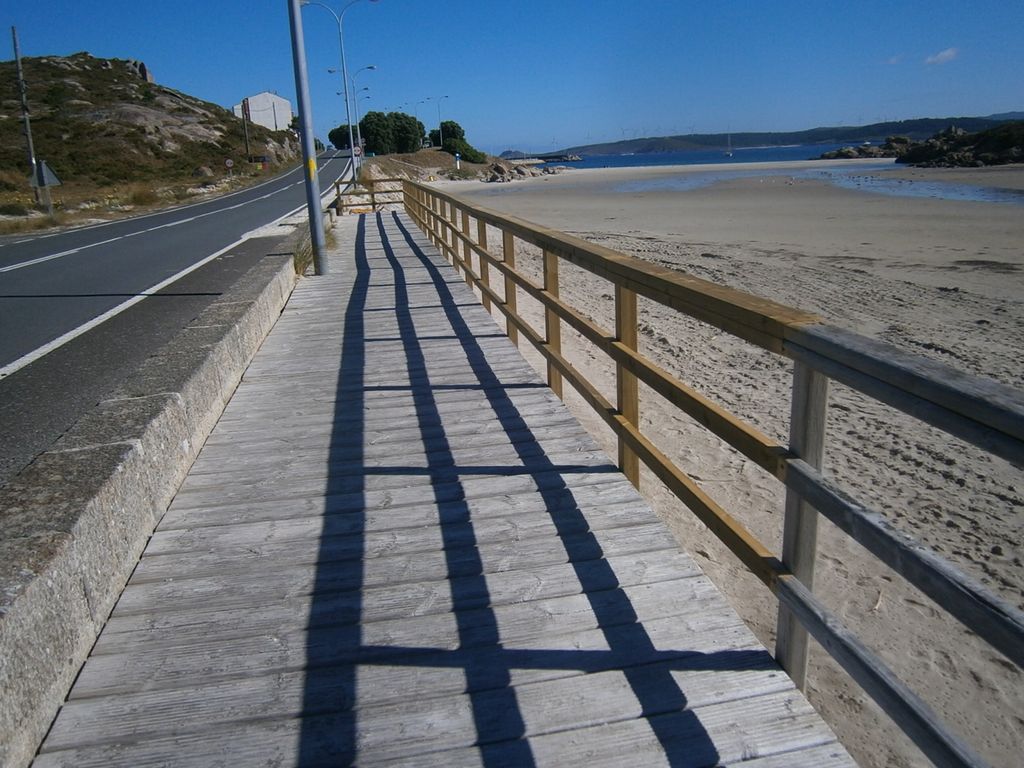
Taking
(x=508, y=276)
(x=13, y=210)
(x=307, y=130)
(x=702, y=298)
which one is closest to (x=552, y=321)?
(x=508, y=276)

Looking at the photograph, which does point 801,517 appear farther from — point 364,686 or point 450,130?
point 450,130

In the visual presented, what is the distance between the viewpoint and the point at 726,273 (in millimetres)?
14297

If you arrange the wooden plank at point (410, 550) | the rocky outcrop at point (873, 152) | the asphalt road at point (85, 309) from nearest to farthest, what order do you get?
the wooden plank at point (410, 550)
the asphalt road at point (85, 309)
the rocky outcrop at point (873, 152)

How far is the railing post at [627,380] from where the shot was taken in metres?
3.40

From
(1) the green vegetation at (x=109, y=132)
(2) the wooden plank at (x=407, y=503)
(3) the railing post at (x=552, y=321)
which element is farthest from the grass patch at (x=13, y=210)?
(2) the wooden plank at (x=407, y=503)

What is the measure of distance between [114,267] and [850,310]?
38.2ft

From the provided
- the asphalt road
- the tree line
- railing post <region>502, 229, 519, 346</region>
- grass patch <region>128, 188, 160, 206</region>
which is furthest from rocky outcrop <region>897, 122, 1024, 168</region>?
the tree line

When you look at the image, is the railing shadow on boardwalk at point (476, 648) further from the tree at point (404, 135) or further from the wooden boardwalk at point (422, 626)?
the tree at point (404, 135)

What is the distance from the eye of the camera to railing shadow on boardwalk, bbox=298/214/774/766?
6.98ft

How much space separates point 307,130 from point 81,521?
853 cm

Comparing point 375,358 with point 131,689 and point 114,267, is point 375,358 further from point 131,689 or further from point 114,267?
point 114,267

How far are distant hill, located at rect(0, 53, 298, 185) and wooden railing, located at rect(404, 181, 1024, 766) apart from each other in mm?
47175

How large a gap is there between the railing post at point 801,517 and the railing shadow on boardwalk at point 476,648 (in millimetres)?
99

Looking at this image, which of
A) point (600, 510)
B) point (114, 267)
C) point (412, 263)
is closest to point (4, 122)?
point (114, 267)
